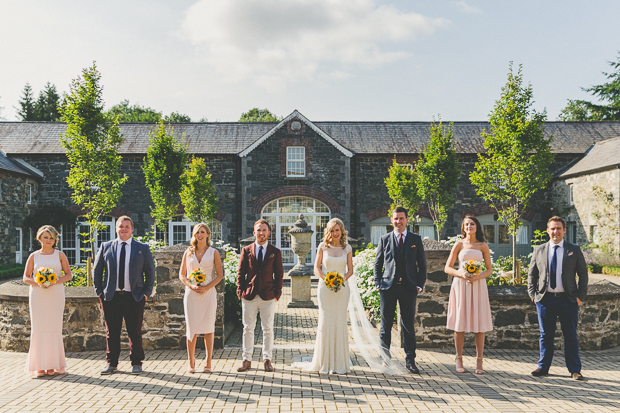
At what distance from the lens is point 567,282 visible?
5.54 meters

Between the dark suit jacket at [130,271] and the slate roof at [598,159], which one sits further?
the slate roof at [598,159]

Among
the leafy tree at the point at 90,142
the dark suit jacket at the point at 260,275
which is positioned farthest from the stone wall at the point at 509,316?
the leafy tree at the point at 90,142

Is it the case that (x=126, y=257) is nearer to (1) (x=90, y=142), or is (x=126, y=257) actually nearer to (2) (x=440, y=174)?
(1) (x=90, y=142)

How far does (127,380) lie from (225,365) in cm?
118

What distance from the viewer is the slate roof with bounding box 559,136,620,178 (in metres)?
18.9

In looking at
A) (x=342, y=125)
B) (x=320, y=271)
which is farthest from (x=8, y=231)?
(x=320, y=271)

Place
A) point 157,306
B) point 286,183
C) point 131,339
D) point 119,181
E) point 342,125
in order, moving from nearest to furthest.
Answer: point 131,339
point 157,306
point 119,181
point 286,183
point 342,125

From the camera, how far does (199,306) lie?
18.6ft

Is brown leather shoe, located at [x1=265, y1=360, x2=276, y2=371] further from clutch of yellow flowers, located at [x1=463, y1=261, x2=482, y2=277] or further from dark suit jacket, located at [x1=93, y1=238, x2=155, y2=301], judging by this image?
clutch of yellow flowers, located at [x1=463, y1=261, x2=482, y2=277]

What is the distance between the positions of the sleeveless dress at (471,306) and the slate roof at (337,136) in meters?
15.8

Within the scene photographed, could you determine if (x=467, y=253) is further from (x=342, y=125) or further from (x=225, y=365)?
(x=342, y=125)

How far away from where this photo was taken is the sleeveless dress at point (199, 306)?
18.6 ft

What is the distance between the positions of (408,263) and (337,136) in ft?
58.3

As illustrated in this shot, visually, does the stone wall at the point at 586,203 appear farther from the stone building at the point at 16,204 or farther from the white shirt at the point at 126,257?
the stone building at the point at 16,204
